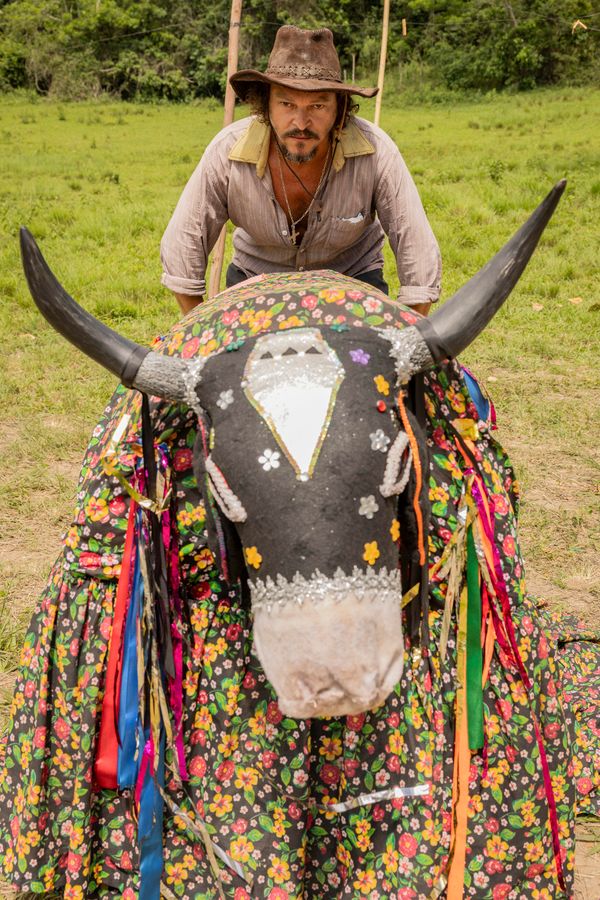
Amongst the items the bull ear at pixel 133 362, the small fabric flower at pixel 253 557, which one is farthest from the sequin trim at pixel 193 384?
the small fabric flower at pixel 253 557

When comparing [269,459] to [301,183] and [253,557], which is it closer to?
[253,557]

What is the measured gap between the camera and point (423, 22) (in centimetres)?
3241

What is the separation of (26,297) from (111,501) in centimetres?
600

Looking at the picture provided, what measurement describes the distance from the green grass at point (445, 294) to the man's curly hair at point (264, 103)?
7.05 feet

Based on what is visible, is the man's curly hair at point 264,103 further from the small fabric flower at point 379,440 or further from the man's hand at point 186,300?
the small fabric flower at point 379,440

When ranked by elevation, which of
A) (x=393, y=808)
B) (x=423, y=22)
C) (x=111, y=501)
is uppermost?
(x=423, y=22)

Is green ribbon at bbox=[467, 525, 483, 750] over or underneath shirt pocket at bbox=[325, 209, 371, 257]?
underneath

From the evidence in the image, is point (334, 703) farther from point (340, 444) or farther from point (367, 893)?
point (367, 893)

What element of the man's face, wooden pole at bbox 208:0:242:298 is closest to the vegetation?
wooden pole at bbox 208:0:242:298

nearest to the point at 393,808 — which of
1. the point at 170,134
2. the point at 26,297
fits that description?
the point at 26,297

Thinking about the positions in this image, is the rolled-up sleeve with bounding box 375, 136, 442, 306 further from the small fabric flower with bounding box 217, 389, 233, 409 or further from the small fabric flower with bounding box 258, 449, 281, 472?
the small fabric flower with bounding box 258, 449, 281, 472

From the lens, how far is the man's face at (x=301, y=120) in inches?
112

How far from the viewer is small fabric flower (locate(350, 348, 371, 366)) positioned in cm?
192

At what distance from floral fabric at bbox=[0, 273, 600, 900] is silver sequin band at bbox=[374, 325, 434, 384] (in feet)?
0.82
